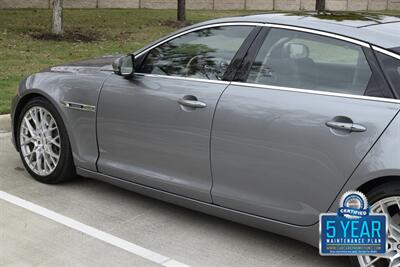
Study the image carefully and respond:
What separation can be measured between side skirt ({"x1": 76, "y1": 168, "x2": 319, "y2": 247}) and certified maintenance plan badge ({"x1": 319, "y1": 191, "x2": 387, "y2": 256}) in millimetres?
178

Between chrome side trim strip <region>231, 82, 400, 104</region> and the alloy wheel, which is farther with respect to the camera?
the alloy wheel

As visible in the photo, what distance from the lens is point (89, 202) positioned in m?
4.77

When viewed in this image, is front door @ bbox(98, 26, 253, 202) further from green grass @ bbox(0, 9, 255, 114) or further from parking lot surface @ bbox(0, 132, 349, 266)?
green grass @ bbox(0, 9, 255, 114)

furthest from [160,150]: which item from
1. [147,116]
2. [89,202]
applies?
[89,202]

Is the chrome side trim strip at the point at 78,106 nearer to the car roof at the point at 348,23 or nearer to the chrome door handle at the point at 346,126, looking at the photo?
the car roof at the point at 348,23

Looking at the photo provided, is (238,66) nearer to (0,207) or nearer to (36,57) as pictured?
(0,207)

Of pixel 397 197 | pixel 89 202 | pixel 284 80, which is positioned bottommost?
pixel 89 202

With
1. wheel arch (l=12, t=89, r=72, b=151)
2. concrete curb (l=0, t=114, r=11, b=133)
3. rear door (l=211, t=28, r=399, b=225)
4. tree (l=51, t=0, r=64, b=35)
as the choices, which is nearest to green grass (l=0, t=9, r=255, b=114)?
concrete curb (l=0, t=114, r=11, b=133)

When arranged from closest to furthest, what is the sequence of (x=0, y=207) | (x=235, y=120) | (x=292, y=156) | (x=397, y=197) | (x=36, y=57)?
(x=397, y=197), (x=292, y=156), (x=235, y=120), (x=0, y=207), (x=36, y=57)

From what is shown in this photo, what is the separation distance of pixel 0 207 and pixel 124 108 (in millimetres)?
1294

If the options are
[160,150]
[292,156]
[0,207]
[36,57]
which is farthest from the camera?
[36,57]

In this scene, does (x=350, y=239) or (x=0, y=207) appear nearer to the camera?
(x=350, y=239)

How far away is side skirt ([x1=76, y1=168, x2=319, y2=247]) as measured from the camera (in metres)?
3.57

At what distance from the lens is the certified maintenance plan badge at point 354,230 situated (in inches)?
126
